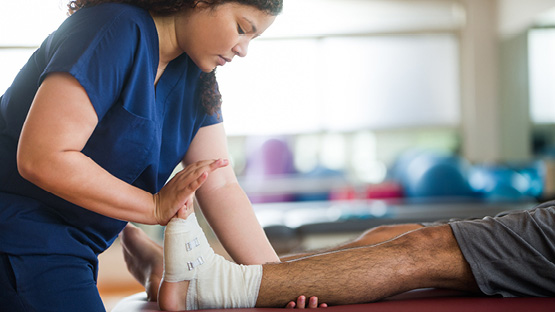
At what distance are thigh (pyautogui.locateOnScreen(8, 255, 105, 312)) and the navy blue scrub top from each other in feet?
0.06

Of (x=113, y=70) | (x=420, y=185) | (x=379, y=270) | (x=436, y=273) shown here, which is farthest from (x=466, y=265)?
(x=420, y=185)

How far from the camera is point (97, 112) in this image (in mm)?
977

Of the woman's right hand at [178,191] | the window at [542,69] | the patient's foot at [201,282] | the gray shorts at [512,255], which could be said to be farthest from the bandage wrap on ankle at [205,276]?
the window at [542,69]

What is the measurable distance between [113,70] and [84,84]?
71 mm

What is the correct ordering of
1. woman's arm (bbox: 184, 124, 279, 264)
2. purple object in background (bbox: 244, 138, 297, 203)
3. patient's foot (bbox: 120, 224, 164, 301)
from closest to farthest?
woman's arm (bbox: 184, 124, 279, 264)
patient's foot (bbox: 120, 224, 164, 301)
purple object in background (bbox: 244, 138, 297, 203)

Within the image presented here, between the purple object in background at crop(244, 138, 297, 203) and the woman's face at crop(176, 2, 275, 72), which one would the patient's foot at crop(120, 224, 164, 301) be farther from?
the purple object in background at crop(244, 138, 297, 203)

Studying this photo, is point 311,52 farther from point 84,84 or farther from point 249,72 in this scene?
point 84,84

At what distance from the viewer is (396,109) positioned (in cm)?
676

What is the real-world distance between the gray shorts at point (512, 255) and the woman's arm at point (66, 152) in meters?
0.76

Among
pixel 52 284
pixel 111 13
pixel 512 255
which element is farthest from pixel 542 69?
pixel 52 284

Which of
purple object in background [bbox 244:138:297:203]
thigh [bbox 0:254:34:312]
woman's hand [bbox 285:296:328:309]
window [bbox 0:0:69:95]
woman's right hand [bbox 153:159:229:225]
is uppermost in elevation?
window [bbox 0:0:69:95]

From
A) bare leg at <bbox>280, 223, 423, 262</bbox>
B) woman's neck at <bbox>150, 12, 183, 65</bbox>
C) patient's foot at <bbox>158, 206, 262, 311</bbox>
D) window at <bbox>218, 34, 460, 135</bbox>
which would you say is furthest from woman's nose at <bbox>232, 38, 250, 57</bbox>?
window at <bbox>218, 34, 460, 135</bbox>

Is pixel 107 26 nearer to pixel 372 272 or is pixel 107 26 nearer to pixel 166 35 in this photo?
pixel 166 35

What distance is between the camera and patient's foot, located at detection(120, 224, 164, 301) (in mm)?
1533
